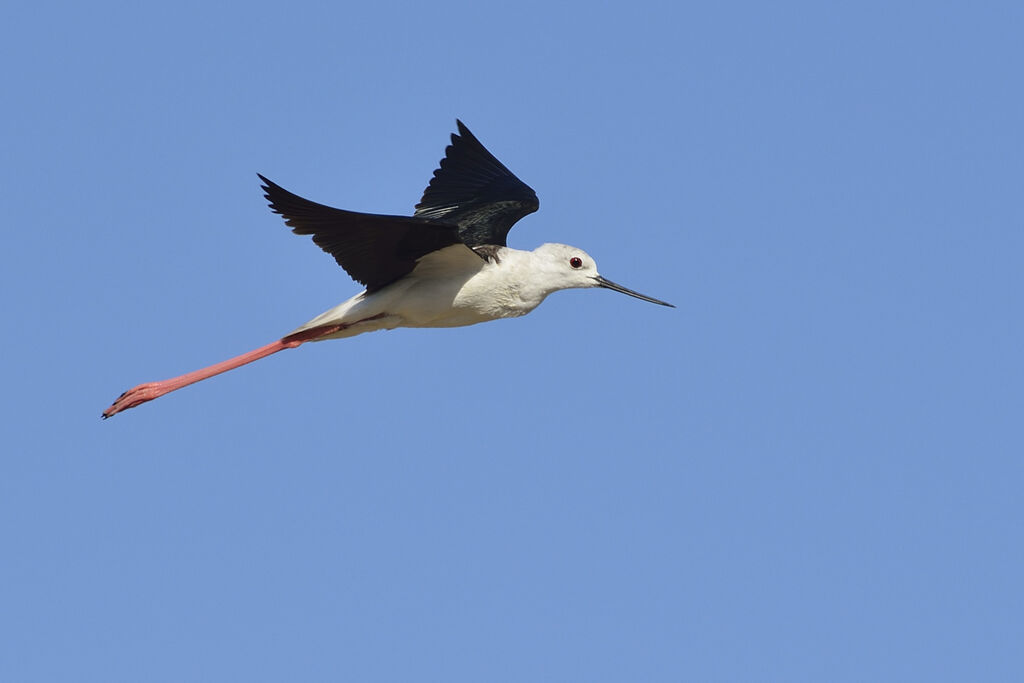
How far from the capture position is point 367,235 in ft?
34.3

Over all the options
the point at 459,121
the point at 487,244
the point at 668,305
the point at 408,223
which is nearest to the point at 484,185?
the point at 459,121

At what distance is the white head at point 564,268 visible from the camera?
11.4 metres

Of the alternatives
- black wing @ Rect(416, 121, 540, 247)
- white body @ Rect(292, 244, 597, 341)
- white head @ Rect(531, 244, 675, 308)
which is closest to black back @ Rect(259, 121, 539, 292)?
black wing @ Rect(416, 121, 540, 247)

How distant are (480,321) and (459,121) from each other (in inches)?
110

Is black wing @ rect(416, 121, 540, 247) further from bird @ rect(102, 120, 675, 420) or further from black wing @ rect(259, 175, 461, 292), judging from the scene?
black wing @ rect(259, 175, 461, 292)

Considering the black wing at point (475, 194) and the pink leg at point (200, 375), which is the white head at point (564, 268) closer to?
the black wing at point (475, 194)

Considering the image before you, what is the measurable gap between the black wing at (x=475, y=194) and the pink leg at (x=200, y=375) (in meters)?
1.71

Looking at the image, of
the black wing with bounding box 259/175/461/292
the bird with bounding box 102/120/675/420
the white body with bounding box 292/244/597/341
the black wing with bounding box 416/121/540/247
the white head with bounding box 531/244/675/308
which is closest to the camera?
the black wing with bounding box 259/175/461/292

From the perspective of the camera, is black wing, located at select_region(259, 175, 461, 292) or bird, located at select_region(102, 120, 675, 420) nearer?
black wing, located at select_region(259, 175, 461, 292)

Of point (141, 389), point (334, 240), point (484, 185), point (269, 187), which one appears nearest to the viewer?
point (269, 187)

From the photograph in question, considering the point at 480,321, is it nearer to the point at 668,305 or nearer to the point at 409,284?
the point at 409,284

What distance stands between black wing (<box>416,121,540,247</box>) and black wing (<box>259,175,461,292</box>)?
130 centimetres

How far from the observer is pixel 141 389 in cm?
1128

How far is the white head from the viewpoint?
1140 cm
